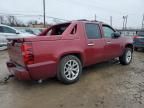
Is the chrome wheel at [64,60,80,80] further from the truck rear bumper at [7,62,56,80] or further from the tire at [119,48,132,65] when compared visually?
the tire at [119,48,132,65]

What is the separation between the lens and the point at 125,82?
4.50 m

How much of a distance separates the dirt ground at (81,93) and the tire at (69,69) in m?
0.17

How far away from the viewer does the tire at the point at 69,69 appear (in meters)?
4.10

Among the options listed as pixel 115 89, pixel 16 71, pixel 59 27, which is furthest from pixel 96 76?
pixel 16 71

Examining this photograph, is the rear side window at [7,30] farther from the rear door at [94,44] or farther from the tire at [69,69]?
the tire at [69,69]

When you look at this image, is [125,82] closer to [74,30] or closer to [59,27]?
[74,30]

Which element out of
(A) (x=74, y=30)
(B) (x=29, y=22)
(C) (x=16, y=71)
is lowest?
(C) (x=16, y=71)

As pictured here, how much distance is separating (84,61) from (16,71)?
6.27ft

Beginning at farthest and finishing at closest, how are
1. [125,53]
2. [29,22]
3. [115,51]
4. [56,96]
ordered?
[29,22] < [125,53] < [115,51] < [56,96]

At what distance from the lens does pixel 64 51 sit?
13.3ft

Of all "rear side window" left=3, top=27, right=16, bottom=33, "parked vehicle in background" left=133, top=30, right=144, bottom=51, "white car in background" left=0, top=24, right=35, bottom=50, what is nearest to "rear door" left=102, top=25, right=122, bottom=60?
"parked vehicle in background" left=133, top=30, right=144, bottom=51

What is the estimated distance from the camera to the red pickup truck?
11.7 feet

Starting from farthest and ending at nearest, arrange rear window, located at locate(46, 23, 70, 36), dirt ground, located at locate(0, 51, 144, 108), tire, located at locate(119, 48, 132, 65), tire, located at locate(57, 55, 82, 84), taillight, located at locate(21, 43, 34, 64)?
tire, located at locate(119, 48, 132, 65) < rear window, located at locate(46, 23, 70, 36) < tire, located at locate(57, 55, 82, 84) < taillight, located at locate(21, 43, 34, 64) < dirt ground, located at locate(0, 51, 144, 108)

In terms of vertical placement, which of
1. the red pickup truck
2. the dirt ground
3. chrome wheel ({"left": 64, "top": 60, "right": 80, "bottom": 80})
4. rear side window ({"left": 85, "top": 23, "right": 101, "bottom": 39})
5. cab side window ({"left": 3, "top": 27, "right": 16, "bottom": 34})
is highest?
cab side window ({"left": 3, "top": 27, "right": 16, "bottom": 34})
